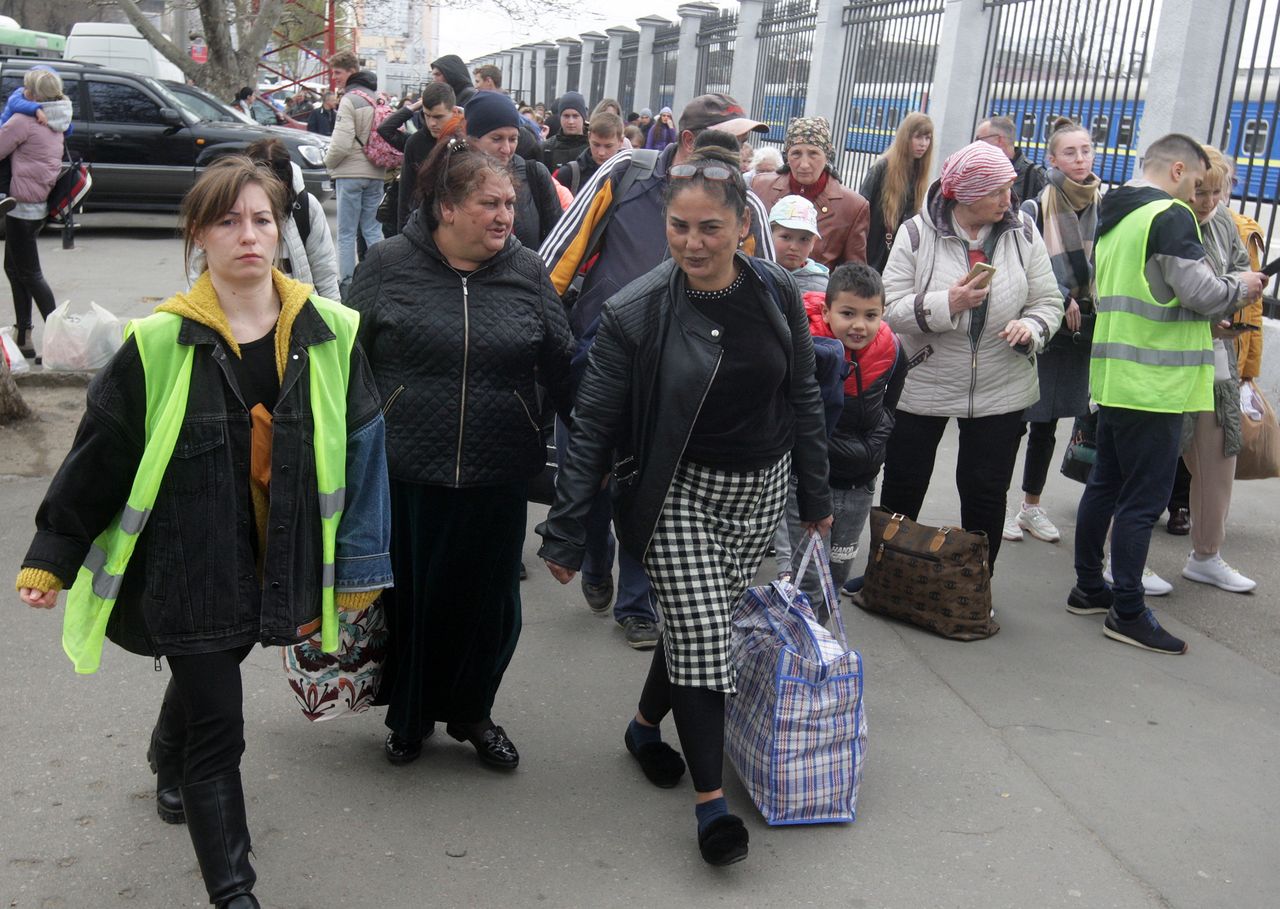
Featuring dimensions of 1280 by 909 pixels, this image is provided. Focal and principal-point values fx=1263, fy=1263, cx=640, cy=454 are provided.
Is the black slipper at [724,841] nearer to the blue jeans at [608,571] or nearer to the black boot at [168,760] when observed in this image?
the black boot at [168,760]

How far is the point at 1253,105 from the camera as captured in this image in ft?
28.2

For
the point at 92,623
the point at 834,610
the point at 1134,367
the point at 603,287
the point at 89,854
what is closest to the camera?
the point at 92,623

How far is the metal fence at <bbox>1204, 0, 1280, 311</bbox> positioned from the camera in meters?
8.35

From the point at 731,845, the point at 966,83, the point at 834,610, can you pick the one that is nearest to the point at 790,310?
the point at 834,610

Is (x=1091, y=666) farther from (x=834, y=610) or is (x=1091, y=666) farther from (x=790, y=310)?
(x=790, y=310)

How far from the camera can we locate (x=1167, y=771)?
13.0ft

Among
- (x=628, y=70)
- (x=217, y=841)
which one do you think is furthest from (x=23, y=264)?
(x=628, y=70)

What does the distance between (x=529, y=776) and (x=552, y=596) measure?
4.99ft

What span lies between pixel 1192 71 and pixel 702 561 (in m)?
7.16

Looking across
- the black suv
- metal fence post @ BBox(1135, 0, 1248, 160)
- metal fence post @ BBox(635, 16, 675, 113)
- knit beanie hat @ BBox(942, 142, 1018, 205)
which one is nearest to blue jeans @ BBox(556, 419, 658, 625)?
knit beanie hat @ BBox(942, 142, 1018, 205)

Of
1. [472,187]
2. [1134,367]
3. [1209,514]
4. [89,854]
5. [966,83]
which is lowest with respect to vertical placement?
[89,854]

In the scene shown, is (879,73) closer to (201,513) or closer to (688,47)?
(688,47)

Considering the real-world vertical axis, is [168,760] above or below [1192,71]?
below

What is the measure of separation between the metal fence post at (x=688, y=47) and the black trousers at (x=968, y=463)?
17.2 metres
